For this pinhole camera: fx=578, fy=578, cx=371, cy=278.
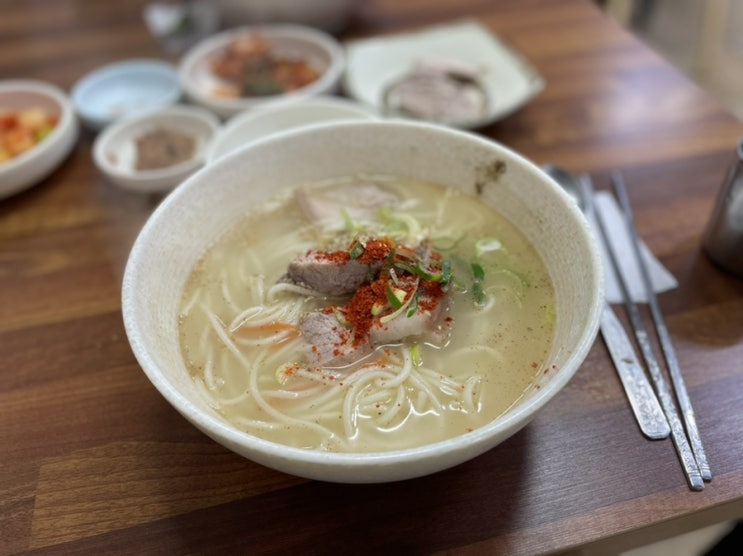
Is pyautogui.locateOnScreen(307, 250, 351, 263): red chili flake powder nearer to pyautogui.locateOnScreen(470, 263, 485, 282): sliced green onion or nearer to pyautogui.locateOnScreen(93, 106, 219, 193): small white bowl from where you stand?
pyautogui.locateOnScreen(470, 263, 485, 282): sliced green onion

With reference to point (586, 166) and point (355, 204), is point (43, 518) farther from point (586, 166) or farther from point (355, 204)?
point (586, 166)

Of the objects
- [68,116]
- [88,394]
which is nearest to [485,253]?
[88,394]

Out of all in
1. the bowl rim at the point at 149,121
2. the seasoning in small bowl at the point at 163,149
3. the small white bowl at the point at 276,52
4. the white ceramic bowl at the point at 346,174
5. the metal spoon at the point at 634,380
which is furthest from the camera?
the small white bowl at the point at 276,52

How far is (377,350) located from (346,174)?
0.62 m

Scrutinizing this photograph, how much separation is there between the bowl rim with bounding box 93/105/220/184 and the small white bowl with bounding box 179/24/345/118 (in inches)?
3.2

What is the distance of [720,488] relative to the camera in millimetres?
1221

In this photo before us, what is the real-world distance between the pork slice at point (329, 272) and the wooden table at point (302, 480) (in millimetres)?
457

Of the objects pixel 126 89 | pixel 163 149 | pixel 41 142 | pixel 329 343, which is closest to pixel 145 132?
pixel 163 149

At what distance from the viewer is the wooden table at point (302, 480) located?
1.20 m

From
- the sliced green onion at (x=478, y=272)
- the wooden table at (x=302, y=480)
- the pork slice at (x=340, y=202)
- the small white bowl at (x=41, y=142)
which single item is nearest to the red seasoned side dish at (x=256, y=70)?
the small white bowl at (x=41, y=142)

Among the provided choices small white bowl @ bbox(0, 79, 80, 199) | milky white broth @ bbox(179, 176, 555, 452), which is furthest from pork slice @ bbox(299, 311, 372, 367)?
small white bowl @ bbox(0, 79, 80, 199)

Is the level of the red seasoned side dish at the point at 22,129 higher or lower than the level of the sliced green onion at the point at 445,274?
lower

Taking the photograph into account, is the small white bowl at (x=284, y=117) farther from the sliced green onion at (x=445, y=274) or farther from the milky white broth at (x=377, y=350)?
the sliced green onion at (x=445, y=274)

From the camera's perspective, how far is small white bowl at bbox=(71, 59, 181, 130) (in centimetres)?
262
